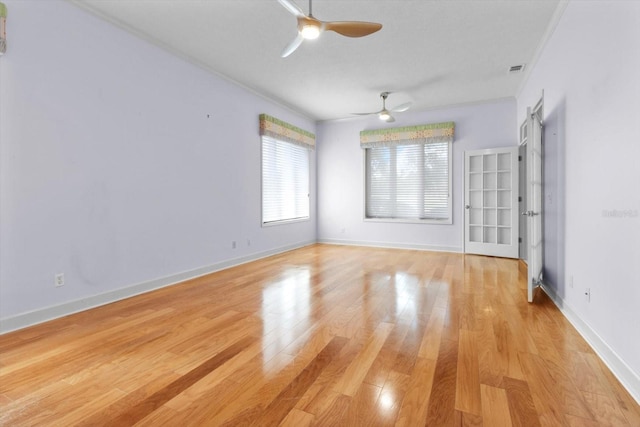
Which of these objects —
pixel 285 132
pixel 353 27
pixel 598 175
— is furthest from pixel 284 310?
pixel 285 132

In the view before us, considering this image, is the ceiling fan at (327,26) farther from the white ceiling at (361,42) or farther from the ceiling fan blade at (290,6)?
the white ceiling at (361,42)

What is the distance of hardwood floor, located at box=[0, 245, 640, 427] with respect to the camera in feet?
5.04

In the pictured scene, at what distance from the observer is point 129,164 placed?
135 inches

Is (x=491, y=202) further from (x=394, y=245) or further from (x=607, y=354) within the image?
(x=607, y=354)

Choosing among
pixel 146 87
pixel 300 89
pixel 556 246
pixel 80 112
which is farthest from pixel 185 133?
pixel 556 246

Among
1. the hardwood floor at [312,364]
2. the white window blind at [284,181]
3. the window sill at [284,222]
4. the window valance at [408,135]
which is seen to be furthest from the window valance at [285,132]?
the hardwood floor at [312,364]

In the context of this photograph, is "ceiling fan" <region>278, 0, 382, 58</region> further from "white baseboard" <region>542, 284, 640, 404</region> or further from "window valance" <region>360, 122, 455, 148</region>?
"window valance" <region>360, 122, 455, 148</region>

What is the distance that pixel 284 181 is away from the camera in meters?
6.32

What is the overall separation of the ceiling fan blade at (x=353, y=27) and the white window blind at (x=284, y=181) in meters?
3.25

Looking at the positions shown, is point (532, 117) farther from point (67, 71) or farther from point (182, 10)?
point (67, 71)

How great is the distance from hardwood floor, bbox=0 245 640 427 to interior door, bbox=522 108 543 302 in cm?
31

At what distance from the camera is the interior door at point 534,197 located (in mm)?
3178

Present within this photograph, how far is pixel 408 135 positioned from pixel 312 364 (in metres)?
5.41

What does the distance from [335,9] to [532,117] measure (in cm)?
225
